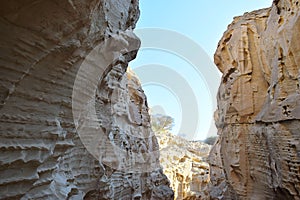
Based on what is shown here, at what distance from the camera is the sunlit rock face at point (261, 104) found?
14.5 ft

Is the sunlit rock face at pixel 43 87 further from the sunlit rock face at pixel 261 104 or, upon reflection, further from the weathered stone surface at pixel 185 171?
the weathered stone surface at pixel 185 171

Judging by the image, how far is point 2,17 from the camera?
4.56 ft

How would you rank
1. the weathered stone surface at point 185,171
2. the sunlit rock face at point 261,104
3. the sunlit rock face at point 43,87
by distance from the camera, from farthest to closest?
1. the weathered stone surface at point 185,171
2. the sunlit rock face at point 261,104
3. the sunlit rock face at point 43,87

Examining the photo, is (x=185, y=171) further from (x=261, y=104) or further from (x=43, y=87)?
(x=43, y=87)

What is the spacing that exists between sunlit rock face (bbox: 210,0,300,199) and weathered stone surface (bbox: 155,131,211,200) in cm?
477

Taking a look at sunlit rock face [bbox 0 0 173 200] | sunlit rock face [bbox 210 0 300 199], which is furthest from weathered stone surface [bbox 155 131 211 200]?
sunlit rock face [bbox 0 0 173 200]

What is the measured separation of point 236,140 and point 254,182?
1.37m

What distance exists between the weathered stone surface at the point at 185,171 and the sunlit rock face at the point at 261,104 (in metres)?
4.77

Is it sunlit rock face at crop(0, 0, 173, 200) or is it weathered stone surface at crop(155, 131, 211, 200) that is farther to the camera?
weathered stone surface at crop(155, 131, 211, 200)

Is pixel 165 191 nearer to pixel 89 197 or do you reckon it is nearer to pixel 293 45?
pixel 89 197

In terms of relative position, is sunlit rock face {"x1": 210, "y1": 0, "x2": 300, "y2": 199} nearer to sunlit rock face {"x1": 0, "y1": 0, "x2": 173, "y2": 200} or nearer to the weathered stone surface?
sunlit rock face {"x1": 0, "y1": 0, "x2": 173, "y2": 200}

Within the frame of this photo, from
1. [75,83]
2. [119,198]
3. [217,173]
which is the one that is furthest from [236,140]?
[75,83]

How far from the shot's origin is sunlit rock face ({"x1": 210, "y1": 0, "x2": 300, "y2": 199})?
174 inches

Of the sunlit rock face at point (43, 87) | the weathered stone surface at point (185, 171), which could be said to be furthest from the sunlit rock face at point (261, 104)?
the weathered stone surface at point (185, 171)
